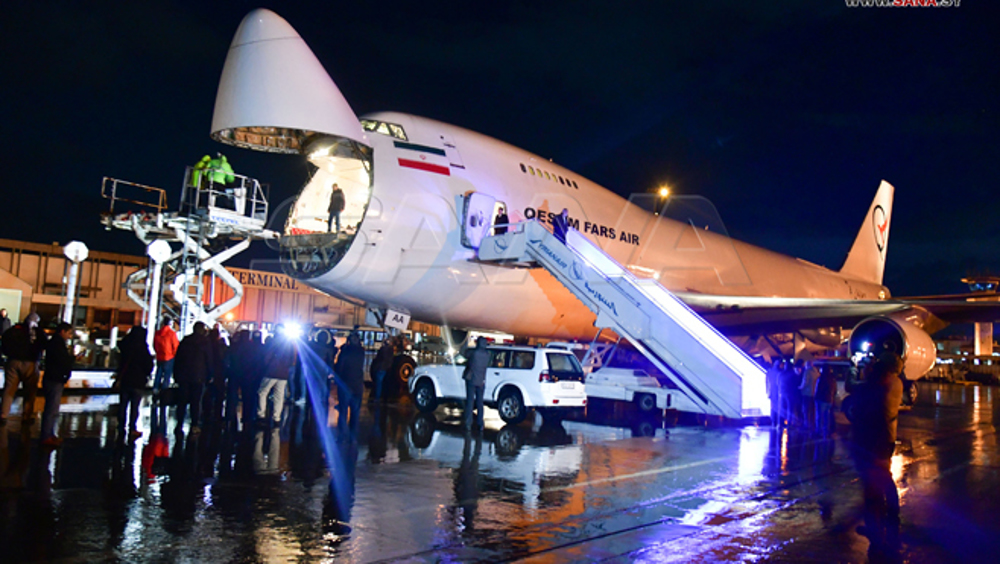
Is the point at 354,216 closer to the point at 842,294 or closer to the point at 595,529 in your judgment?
the point at 595,529

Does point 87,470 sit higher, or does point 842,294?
point 842,294

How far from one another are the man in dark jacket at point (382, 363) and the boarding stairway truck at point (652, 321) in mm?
3898

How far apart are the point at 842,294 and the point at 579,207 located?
18.1m

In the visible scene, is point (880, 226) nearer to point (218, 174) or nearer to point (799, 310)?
point (799, 310)

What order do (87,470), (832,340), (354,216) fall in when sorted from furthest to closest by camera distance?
(832,340) < (354,216) < (87,470)

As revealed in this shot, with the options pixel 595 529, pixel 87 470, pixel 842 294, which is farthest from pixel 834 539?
pixel 842 294

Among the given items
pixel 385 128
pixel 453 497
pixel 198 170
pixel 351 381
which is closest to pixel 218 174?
pixel 198 170

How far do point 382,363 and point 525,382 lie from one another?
4.49 meters

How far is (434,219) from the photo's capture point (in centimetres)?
1226

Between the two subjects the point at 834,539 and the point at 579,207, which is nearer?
the point at 834,539

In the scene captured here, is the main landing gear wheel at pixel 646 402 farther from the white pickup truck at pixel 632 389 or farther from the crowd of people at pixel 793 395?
the crowd of people at pixel 793 395

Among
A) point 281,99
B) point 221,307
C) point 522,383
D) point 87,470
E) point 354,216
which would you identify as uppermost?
point 281,99

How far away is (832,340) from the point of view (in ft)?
83.8

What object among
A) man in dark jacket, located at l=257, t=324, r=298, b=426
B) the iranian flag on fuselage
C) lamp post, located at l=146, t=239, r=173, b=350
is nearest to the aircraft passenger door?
the iranian flag on fuselage
